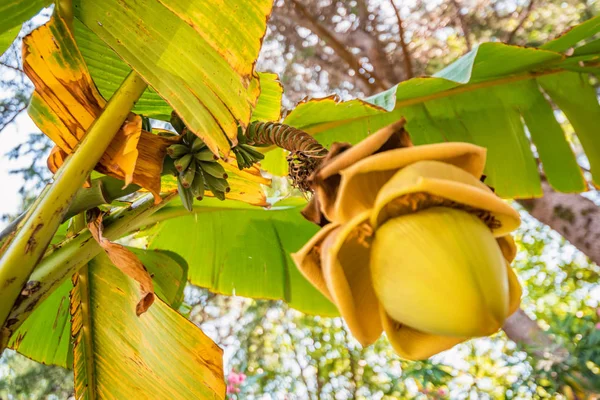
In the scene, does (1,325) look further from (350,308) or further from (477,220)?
(477,220)

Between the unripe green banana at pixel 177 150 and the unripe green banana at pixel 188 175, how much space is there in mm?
26

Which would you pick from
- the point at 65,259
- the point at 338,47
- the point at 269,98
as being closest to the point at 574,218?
the point at 338,47

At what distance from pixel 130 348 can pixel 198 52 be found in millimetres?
579

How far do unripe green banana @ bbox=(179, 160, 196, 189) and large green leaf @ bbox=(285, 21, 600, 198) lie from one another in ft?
1.22

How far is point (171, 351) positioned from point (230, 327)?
363 cm

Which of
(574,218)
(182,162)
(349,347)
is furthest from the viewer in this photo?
(349,347)

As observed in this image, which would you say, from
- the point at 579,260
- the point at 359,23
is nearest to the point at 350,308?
the point at 359,23

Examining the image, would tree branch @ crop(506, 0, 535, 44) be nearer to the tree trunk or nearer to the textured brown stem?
the tree trunk

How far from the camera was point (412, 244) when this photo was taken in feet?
1.36

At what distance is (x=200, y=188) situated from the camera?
83 cm

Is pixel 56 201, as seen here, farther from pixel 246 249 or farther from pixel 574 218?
pixel 574 218

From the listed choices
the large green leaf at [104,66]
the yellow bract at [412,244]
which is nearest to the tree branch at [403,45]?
the large green leaf at [104,66]

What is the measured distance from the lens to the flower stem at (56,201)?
0.58 meters

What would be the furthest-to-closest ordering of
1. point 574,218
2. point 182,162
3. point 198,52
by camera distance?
point 574,218 < point 182,162 < point 198,52
